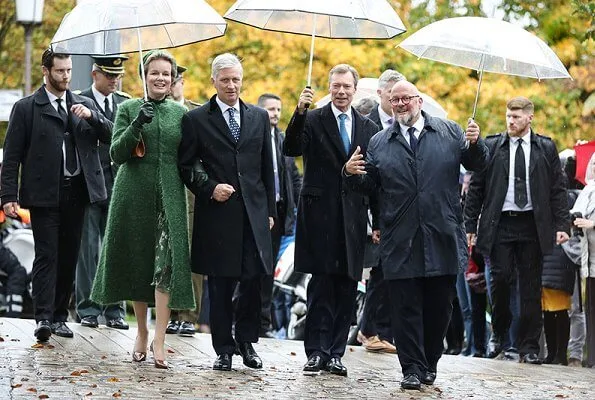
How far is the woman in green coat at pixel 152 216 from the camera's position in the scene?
11852mm

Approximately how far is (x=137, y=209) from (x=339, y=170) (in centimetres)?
158

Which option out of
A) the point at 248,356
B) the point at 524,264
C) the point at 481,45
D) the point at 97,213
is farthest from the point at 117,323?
the point at 481,45

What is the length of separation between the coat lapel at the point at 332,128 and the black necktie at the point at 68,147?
2235 millimetres

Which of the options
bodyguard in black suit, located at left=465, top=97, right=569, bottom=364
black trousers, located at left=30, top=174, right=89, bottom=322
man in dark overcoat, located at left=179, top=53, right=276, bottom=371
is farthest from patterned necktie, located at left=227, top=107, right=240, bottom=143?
bodyguard in black suit, located at left=465, top=97, right=569, bottom=364

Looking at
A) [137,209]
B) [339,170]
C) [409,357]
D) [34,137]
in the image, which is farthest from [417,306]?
[34,137]

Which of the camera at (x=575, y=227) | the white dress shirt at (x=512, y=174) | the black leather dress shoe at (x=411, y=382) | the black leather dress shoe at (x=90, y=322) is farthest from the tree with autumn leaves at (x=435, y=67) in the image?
the black leather dress shoe at (x=411, y=382)

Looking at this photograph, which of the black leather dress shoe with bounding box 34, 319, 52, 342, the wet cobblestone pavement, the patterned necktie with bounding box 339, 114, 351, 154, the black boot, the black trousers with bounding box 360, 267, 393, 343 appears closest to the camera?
the wet cobblestone pavement

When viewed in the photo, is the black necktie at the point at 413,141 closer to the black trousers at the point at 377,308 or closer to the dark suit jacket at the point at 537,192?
the black trousers at the point at 377,308

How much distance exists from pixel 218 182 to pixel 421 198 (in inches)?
59.3

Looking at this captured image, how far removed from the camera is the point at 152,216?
12.0 m

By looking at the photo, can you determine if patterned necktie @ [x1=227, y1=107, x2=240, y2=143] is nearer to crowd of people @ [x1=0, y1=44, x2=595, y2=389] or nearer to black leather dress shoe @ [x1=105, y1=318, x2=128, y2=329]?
crowd of people @ [x1=0, y1=44, x2=595, y2=389]

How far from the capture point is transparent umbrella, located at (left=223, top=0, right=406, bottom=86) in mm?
11914

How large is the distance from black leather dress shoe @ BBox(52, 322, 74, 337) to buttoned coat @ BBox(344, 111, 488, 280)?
2922 millimetres

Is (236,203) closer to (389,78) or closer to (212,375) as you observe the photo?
(212,375)
